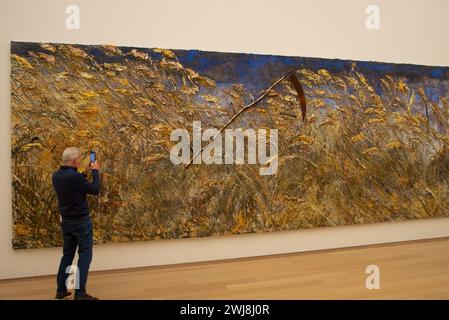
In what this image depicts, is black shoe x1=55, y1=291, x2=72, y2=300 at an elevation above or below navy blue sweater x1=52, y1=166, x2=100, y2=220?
below

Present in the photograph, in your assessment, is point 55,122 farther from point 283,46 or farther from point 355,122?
point 355,122

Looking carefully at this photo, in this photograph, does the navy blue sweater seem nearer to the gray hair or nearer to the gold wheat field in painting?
the gray hair

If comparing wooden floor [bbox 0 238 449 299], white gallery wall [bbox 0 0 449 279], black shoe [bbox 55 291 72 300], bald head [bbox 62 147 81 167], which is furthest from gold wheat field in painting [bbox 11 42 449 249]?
bald head [bbox 62 147 81 167]

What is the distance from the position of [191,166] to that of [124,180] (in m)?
0.81

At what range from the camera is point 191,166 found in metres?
5.32

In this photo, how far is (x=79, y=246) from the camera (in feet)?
13.1

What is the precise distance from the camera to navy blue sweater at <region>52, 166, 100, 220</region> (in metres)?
3.87

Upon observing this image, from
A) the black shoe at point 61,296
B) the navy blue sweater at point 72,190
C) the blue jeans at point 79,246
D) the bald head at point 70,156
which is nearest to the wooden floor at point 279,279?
the black shoe at point 61,296

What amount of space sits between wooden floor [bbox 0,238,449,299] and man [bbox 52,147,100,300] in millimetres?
422

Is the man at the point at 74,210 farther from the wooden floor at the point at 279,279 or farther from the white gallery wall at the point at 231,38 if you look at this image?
the white gallery wall at the point at 231,38

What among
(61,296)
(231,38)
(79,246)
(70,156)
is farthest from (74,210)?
(231,38)

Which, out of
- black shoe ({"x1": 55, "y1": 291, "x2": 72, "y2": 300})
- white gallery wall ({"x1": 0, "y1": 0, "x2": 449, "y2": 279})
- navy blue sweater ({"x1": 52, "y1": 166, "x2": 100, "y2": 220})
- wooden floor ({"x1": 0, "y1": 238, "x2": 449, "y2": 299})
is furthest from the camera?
white gallery wall ({"x1": 0, "y1": 0, "x2": 449, "y2": 279})
